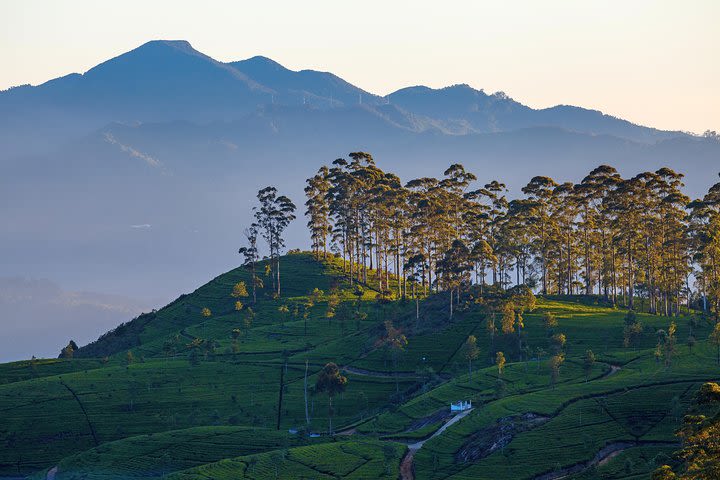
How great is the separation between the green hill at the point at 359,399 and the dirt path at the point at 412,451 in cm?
27

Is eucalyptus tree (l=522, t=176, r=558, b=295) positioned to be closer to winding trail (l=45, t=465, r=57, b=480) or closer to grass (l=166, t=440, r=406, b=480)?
grass (l=166, t=440, r=406, b=480)

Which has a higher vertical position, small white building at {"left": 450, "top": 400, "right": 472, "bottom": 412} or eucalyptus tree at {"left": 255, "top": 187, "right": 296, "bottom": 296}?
eucalyptus tree at {"left": 255, "top": 187, "right": 296, "bottom": 296}

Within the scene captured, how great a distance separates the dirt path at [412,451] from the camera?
83656 mm

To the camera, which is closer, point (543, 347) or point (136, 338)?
point (543, 347)

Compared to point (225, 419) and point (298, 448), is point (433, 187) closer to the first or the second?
point (225, 419)

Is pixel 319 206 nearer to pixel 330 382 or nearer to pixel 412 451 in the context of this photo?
pixel 330 382

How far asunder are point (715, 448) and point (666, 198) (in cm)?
8819

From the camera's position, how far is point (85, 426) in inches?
4309

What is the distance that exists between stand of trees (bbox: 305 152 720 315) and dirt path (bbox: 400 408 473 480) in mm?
35151

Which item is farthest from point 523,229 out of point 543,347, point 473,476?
point 473,476

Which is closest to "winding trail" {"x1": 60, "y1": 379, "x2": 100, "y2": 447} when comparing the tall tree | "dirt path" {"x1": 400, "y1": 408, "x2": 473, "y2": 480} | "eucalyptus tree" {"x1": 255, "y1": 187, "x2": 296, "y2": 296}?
the tall tree

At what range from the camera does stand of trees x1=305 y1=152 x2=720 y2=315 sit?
438 ft

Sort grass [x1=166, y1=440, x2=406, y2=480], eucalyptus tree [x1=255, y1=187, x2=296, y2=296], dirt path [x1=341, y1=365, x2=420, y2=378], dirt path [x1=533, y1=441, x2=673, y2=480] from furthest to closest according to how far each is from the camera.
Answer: eucalyptus tree [x1=255, y1=187, x2=296, y2=296] < dirt path [x1=341, y1=365, x2=420, y2=378] < grass [x1=166, y1=440, x2=406, y2=480] < dirt path [x1=533, y1=441, x2=673, y2=480]

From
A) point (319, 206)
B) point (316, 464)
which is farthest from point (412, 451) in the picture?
point (319, 206)
